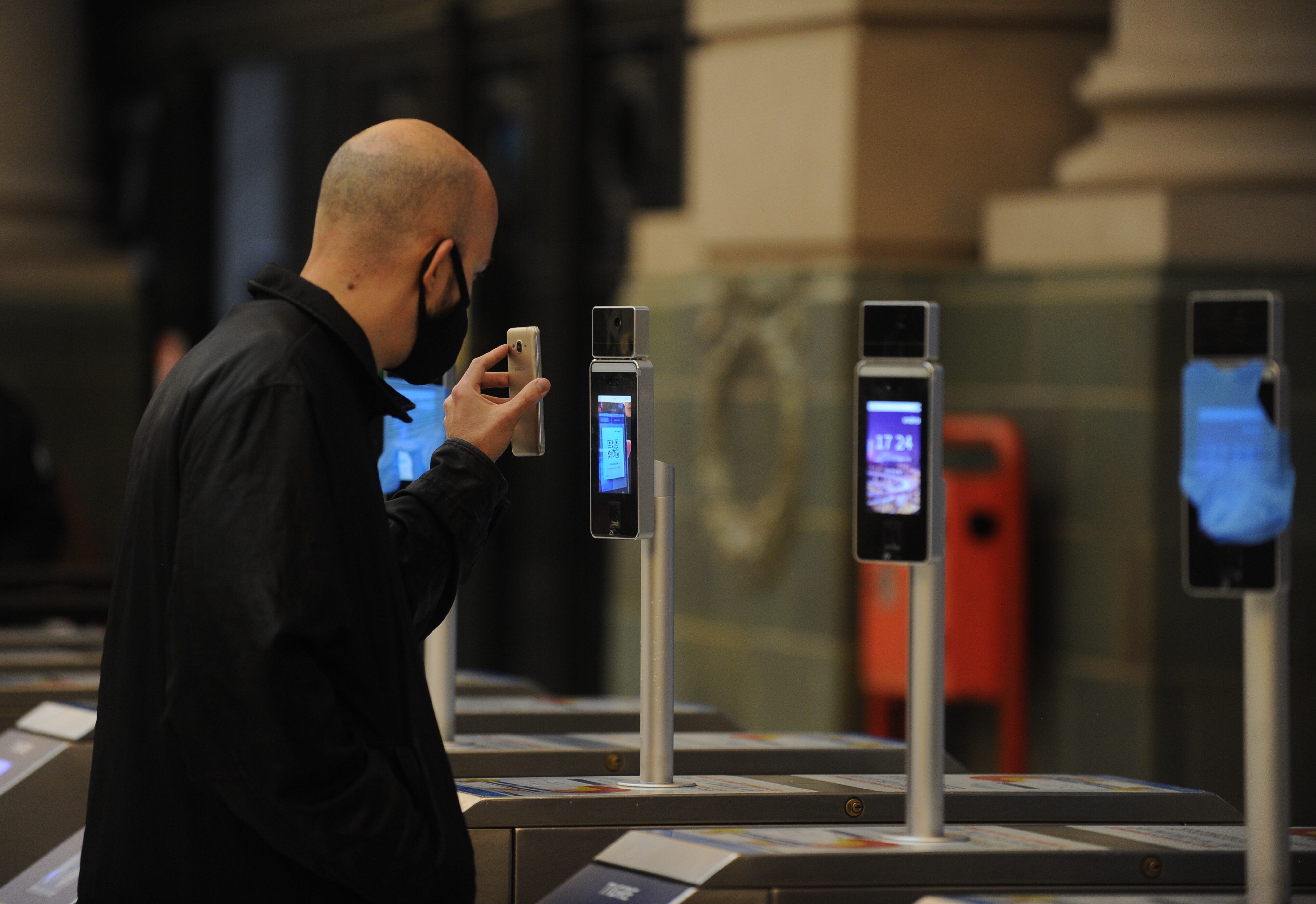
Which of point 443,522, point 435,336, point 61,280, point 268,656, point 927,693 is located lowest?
point 927,693

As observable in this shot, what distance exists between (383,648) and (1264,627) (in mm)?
1019

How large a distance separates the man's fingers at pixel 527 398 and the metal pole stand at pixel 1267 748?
896 mm

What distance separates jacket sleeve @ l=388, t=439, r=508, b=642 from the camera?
228 cm

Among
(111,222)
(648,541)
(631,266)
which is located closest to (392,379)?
(648,541)

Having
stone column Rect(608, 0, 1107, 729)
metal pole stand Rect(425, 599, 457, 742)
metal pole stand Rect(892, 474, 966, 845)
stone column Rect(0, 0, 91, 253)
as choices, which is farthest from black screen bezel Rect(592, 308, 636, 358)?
stone column Rect(0, 0, 91, 253)

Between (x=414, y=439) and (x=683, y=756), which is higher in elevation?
(x=414, y=439)

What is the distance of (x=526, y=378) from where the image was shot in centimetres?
257

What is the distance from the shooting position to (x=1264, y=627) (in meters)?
2.25

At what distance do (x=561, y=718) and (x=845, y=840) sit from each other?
4.82 ft

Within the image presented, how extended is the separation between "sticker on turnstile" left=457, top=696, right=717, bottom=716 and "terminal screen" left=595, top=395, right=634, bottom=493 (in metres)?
1.20

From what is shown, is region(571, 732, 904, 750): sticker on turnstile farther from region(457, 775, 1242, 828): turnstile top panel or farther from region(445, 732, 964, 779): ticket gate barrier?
region(457, 775, 1242, 828): turnstile top panel

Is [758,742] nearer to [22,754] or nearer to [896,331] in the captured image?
[896,331]

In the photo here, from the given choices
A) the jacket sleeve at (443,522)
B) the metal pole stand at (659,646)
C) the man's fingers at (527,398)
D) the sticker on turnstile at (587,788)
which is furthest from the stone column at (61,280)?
the jacket sleeve at (443,522)

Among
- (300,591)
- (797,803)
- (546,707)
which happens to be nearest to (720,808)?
(797,803)
